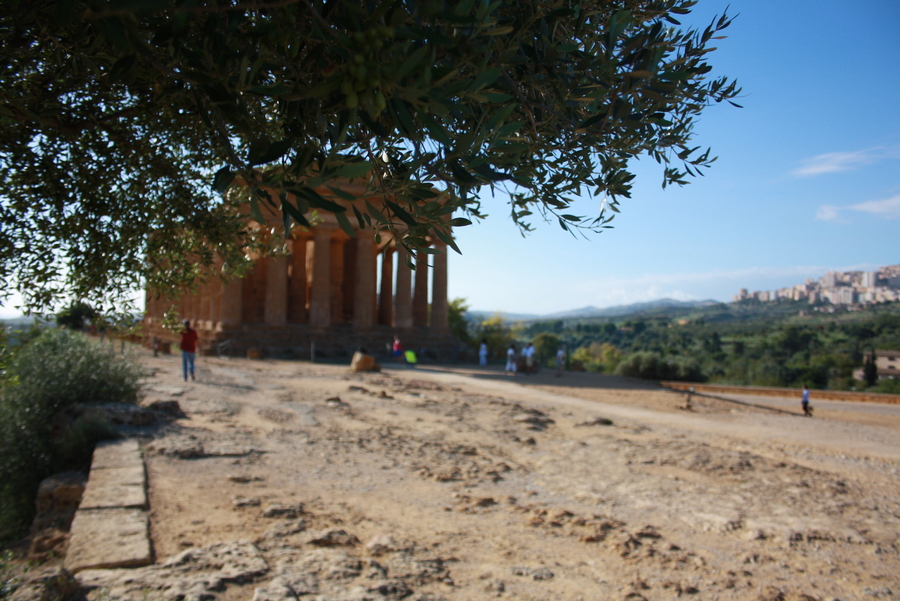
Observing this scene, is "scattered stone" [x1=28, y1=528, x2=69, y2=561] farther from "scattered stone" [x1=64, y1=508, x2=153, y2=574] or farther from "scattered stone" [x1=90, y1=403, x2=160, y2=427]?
"scattered stone" [x1=90, y1=403, x2=160, y2=427]

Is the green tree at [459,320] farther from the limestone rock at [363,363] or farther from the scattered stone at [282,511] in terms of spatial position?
the scattered stone at [282,511]

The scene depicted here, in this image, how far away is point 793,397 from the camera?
78.6ft

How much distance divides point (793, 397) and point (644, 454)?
17.7 m

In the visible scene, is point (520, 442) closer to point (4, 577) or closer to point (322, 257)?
point (4, 577)

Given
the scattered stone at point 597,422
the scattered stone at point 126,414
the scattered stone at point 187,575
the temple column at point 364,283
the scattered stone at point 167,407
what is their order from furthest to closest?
the temple column at point 364,283 < the scattered stone at point 597,422 < the scattered stone at point 167,407 < the scattered stone at point 126,414 < the scattered stone at point 187,575

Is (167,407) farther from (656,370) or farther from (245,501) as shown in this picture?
(656,370)

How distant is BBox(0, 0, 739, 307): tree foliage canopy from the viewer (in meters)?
2.04

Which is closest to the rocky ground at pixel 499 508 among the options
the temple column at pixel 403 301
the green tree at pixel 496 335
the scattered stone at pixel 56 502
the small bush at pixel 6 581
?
the small bush at pixel 6 581

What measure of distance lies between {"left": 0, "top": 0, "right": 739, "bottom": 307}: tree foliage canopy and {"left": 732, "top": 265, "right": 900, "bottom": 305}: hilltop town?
290ft

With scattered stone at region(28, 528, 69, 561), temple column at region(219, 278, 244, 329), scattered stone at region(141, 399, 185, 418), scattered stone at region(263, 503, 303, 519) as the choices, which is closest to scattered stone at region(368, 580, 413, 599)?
scattered stone at region(263, 503, 303, 519)

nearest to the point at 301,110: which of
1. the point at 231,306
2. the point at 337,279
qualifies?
the point at 231,306

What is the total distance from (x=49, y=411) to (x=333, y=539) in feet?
17.5

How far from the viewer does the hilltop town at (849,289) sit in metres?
78.9

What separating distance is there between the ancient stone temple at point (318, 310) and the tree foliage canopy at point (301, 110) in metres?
25.8
